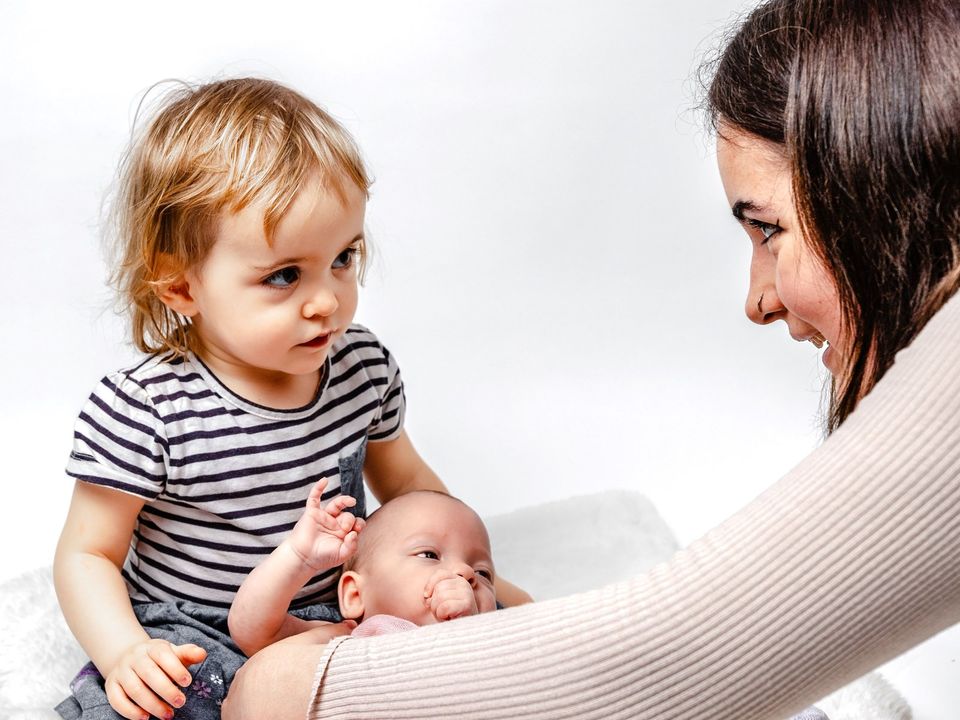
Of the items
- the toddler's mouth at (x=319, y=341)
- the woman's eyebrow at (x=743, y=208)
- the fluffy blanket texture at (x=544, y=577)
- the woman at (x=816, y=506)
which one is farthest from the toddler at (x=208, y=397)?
the woman's eyebrow at (x=743, y=208)

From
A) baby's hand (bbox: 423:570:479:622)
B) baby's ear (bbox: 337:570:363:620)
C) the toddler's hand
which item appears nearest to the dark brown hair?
baby's hand (bbox: 423:570:479:622)

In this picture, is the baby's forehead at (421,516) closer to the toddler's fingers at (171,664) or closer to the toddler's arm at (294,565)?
the toddler's arm at (294,565)

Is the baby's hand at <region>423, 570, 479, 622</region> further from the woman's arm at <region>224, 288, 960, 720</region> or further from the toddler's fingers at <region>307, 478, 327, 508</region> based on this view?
the woman's arm at <region>224, 288, 960, 720</region>

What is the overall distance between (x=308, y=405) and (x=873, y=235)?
787 millimetres

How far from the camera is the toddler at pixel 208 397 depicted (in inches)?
60.2

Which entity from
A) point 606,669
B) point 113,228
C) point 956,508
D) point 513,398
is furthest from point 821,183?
point 513,398

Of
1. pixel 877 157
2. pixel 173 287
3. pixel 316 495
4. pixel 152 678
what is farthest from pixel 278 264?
pixel 877 157

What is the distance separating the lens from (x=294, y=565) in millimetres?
1545

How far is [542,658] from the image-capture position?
117 cm

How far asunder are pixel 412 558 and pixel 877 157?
751mm

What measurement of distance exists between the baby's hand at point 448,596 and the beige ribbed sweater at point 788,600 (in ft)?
1.30

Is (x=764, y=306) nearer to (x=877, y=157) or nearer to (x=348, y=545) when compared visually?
(x=877, y=157)

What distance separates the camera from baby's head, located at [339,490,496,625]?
64.3 inches

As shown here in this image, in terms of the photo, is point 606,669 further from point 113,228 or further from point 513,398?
point 513,398
